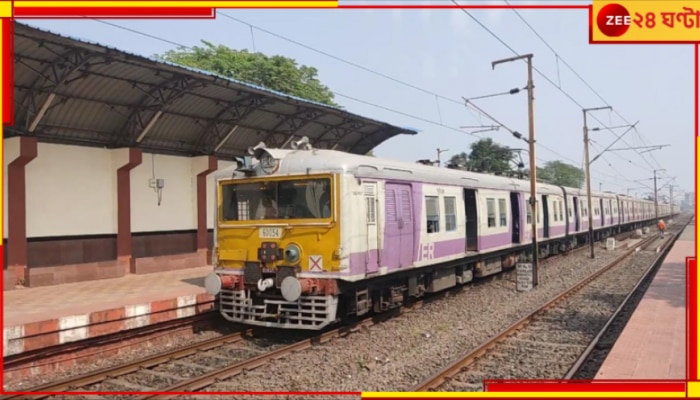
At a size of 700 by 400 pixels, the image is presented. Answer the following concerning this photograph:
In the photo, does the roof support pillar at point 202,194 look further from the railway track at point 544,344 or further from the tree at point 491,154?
the tree at point 491,154

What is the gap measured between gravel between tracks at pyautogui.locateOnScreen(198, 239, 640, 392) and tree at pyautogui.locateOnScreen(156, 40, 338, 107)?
2056 cm

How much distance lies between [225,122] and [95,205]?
451 cm

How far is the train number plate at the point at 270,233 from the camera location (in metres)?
9.52

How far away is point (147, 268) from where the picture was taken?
1561cm

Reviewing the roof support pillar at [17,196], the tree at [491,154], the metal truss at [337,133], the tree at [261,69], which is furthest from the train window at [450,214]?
the tree at [491,154]

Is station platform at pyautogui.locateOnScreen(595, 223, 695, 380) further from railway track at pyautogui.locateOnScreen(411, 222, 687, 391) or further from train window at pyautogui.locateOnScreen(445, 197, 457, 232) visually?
train window at pyautogui.locateOnScreen(445, 197, 457, 232)

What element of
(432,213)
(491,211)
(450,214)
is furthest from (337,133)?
(432,213)

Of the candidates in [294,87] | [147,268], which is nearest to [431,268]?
[147,268]

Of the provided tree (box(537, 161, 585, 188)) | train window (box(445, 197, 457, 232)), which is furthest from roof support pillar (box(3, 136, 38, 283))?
tree (box(537, 161, 585, 188))

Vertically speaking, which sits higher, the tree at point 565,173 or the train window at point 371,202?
the tree at point 565,173

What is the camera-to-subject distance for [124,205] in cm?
1523

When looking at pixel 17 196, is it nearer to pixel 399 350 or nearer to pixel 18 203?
pixel 18 203

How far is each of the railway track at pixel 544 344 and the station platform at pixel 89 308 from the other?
16.2 feet

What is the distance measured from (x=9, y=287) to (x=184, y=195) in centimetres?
610
